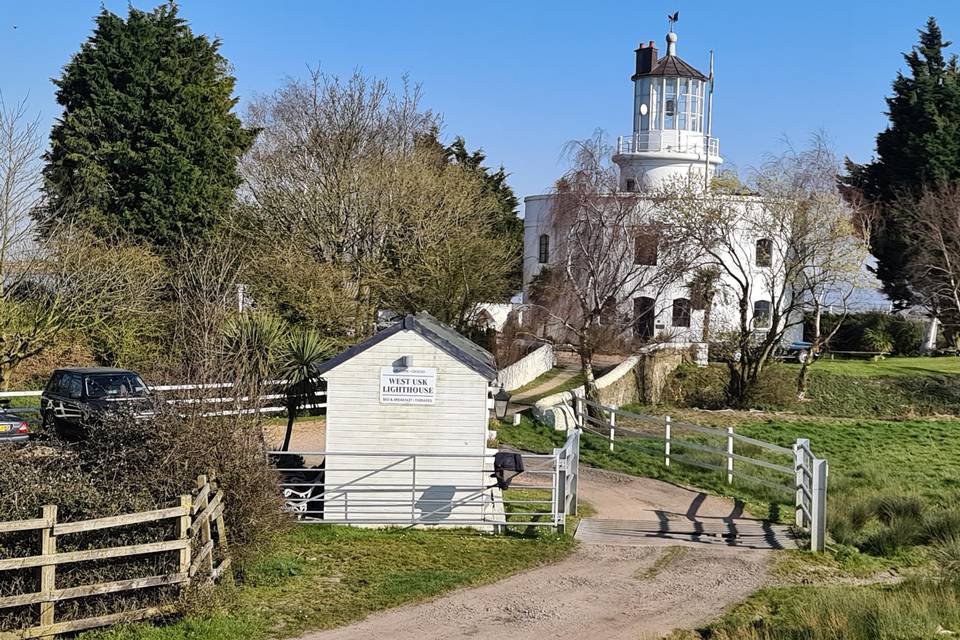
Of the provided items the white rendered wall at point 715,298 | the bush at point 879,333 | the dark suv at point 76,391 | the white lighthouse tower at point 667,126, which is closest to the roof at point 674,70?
the white lighthouse tower at point 667,126

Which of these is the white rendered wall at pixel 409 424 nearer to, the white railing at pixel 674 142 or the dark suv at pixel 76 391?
the dark suv at pixel 76 391

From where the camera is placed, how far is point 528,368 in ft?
124

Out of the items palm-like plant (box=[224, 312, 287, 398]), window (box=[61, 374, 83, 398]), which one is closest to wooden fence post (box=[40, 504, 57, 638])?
palm-like plant (box=[224, 312, 287, 398])

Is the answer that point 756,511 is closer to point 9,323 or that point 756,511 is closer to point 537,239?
point 9,323

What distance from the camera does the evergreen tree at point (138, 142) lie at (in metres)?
35.1

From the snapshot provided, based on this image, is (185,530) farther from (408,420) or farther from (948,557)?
(948,557)

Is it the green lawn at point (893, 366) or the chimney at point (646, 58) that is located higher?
the chimney at point (646, 58)

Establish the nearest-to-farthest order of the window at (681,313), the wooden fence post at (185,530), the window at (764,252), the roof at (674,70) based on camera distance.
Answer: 1. the wooden fence post at (185,530)
2. the window at (764,252)
3. the window at (681,313)
4. the roof at (674,70)

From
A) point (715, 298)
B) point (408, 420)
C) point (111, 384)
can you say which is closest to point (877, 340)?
point (715, 298)

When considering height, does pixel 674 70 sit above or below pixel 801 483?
above

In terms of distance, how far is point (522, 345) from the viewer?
42219 mm

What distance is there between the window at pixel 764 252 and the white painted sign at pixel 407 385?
26.7 m

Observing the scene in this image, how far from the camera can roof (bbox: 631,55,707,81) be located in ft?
156

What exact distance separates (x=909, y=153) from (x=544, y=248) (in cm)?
1868
